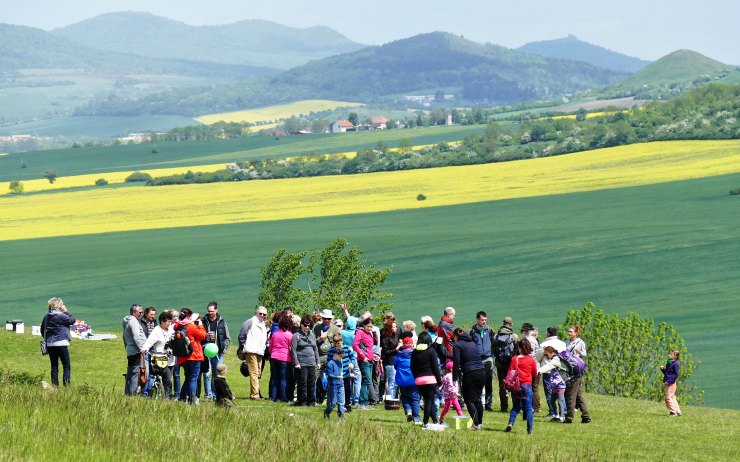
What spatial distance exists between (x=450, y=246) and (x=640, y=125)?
67.9m

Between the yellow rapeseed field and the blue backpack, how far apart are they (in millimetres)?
83675

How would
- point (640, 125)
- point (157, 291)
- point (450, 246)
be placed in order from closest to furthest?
point (157, 291), point (450, 246), point (640, 125)

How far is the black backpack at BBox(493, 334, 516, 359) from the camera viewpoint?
24734mm

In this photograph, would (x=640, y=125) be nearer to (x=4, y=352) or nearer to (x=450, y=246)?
(x=450, y=246)

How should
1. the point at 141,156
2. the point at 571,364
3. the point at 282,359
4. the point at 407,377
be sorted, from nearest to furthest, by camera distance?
the point at 407,377, the point at 571,364, the point at 282,359, the point at 141,156

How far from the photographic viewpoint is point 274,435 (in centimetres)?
1619

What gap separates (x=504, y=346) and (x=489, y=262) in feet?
186

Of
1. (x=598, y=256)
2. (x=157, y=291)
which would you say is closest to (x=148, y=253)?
(x=157, y=291)

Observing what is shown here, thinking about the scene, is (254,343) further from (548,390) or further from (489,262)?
(489,262)

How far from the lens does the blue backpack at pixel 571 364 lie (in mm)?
23938

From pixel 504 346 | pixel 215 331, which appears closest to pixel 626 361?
pixel 504 346

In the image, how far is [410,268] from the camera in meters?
80.7

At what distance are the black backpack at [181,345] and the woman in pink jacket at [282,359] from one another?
2.00 metres

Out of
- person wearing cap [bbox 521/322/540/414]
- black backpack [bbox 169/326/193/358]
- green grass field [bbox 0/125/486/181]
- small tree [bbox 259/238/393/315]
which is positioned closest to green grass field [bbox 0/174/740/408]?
small tree [bbox 259/238/393/315]
